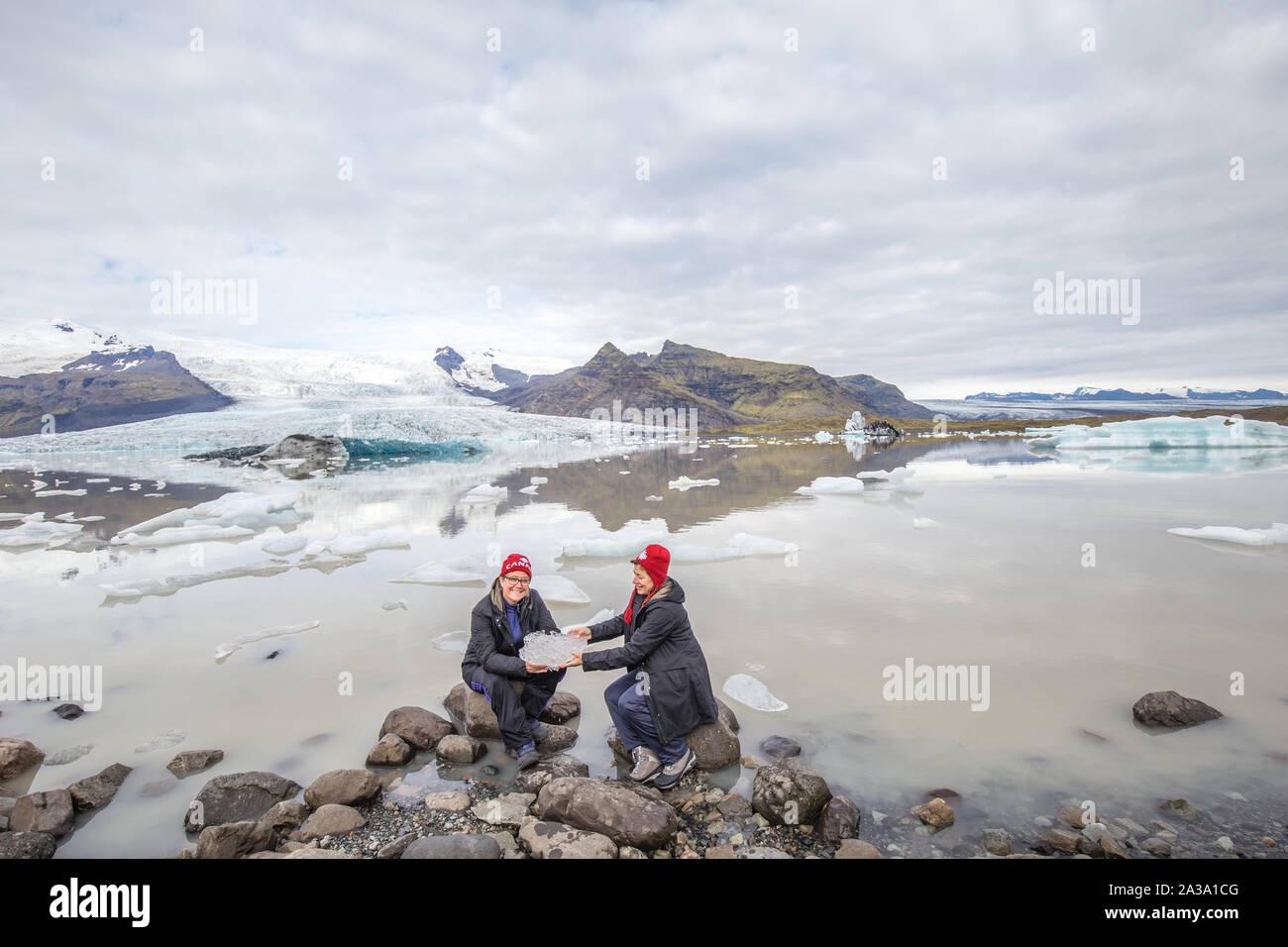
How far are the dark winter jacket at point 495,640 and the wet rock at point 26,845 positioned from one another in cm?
235

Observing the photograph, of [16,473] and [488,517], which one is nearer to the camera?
[488,517]

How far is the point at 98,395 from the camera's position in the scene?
11775 cm

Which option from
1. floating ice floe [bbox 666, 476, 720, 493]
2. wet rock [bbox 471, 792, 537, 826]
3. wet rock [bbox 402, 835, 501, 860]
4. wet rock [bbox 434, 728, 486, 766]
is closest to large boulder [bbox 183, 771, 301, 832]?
wet rock [bbox 434, 728, 486, 766]

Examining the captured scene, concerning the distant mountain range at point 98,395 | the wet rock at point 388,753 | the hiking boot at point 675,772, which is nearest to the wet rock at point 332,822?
the wet rock at point 388,753

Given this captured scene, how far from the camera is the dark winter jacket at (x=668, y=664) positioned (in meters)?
4.12

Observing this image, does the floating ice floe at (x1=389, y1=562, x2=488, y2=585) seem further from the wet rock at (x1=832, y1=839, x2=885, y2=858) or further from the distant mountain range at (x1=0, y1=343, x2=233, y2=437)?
the distant mountain range at (x1=0, y1=343, x2=233, y2=437)

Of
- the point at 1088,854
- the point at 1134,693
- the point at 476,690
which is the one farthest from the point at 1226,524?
the point at 476,690

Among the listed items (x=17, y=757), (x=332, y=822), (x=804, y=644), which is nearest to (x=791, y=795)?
(x=332, y=822)

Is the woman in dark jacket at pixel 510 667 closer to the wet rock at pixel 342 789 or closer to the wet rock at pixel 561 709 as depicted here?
the wet rock at pixel 561 709

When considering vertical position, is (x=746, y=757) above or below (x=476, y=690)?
below
